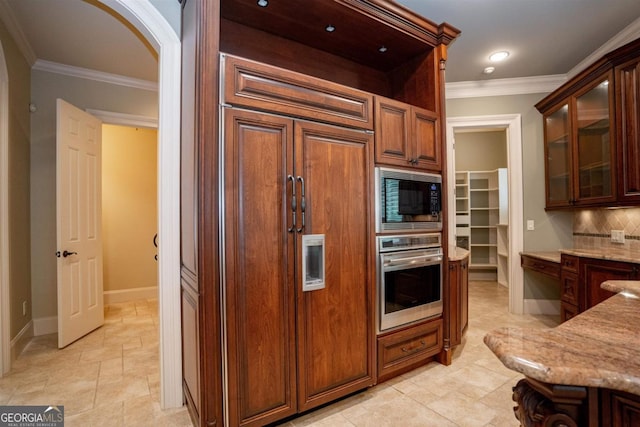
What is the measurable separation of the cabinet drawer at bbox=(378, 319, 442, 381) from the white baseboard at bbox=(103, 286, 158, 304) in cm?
399

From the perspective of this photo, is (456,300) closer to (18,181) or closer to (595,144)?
(595,144)

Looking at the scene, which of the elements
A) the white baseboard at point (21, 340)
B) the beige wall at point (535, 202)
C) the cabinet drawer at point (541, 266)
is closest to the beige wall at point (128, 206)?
the white baseboard at point (21, 340)

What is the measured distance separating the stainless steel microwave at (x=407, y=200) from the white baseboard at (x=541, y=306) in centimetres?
238

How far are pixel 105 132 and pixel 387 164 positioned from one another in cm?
440

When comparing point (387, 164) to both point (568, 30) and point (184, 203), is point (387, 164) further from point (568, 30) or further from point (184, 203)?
point (568, 30)

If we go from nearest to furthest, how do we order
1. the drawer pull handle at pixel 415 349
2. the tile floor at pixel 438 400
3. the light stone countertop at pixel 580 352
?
the light stone countertop at pixel 580 352
the tile floor at pixel 438 400
the drawer pull handle at pixel 415 349

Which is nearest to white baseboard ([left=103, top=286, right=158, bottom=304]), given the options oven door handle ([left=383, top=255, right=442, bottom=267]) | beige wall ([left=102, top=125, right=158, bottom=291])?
beige wall ([left=102, top=125, right=158, bottom=291])

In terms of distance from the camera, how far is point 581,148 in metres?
3.12

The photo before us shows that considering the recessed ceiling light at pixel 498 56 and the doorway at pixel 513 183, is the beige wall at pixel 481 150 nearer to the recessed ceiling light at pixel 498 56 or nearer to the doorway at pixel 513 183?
the doorway at pixel 513 183

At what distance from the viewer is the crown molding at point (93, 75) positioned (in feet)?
10.5

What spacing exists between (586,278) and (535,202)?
1.33 m

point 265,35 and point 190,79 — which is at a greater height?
point 265,35

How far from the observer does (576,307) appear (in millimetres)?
2805

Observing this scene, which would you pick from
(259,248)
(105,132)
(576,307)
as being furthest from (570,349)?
(105,132)
